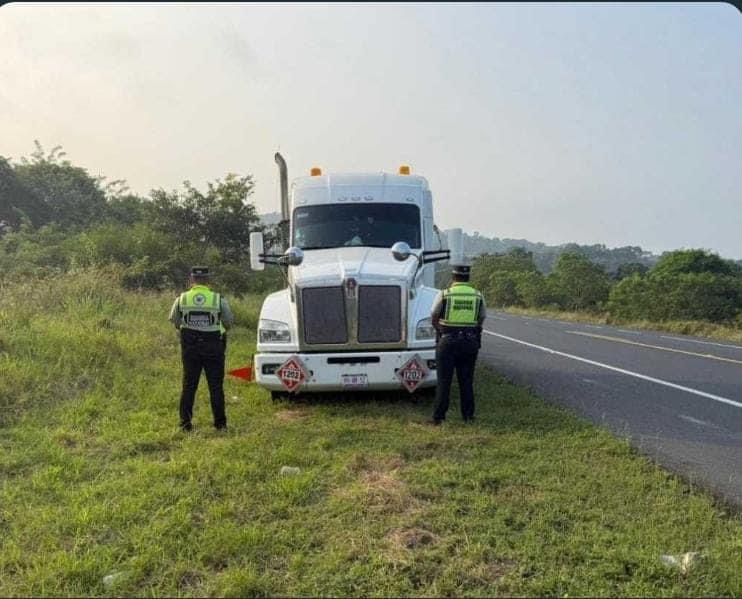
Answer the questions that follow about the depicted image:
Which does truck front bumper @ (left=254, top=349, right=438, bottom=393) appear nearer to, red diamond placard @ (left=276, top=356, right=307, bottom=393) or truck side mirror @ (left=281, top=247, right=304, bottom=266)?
red diamond placard @ (left=276, top=356, right=307, bottom=393)

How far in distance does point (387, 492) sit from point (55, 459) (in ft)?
10.0

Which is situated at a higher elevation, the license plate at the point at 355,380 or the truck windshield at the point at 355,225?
the truck windshield at the point at 355,225

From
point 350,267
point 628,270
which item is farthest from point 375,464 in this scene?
point 628,270

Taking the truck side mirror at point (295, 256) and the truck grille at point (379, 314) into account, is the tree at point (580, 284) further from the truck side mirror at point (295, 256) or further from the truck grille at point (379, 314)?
the truck grille at point (379, 314)

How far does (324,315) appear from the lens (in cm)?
734

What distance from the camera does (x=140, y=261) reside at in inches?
695

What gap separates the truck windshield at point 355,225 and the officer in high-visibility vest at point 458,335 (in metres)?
2.03

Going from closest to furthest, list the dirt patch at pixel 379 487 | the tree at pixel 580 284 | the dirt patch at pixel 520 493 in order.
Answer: the dirt patch at pixel 379 487 → the dirt patch at pixel 520 493 → the tree at pixel 580 284

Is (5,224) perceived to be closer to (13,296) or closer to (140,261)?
(140,261)

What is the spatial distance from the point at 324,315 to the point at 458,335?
1.57 metres

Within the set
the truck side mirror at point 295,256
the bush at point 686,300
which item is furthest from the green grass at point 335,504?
the bush at point 686,300

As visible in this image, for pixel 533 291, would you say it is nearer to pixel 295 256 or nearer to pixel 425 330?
pixel 295 256

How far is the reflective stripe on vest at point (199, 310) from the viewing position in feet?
22.1

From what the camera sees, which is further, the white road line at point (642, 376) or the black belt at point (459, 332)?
the white road line at point (642, 376)
